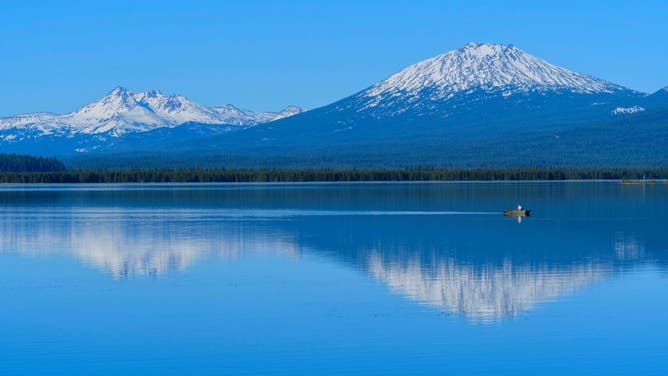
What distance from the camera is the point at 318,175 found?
143875 millimetres

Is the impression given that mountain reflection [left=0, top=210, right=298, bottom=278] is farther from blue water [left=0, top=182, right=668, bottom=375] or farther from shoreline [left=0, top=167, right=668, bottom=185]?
shoreline [left=0, top=167, right=668, bottom=185]

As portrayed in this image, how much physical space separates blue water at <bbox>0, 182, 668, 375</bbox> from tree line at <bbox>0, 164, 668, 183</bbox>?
9834cm

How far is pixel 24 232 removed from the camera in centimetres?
4278

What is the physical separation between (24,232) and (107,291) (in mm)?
19112

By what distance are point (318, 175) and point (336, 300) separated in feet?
396

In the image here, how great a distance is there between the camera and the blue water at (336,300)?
17531 mm

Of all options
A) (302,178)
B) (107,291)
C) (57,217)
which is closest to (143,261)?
(107,291)

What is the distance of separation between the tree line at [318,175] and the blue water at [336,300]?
323 feet

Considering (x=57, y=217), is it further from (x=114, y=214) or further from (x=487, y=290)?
(x=487, y=290)

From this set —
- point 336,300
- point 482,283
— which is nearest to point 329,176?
point 482,283

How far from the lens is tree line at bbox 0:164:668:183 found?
5600 inches

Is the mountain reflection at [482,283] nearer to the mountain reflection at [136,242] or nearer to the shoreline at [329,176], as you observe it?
the mountain reflection at [136,242]

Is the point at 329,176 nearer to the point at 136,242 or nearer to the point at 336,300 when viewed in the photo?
the point at 136,242

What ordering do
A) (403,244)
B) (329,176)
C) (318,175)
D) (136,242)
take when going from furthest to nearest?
(329,176) < (318,175) < (136,242) < (403,244)
